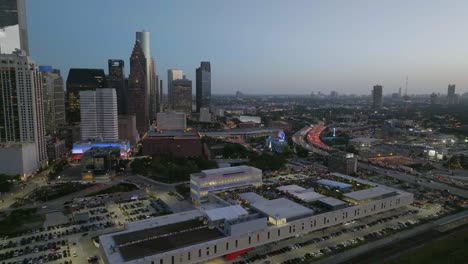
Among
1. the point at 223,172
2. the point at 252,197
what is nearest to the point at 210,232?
the point at 252,197

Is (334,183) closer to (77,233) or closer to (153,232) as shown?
(153,232)

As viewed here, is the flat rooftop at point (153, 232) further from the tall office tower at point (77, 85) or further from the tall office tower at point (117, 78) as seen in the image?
the tall office tower at point (117, 78)

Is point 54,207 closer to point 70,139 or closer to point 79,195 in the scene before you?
point 79,195

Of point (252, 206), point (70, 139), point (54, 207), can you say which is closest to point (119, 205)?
point (54, 207)

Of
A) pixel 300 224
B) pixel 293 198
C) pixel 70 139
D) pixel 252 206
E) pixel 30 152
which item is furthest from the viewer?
pixel 70 139

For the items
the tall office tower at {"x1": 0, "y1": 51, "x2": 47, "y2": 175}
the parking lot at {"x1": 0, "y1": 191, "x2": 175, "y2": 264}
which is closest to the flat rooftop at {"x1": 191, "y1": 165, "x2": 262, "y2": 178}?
the parking lot at {"x1": 0, "y1": 191, "x2": 175, "y2": 264}

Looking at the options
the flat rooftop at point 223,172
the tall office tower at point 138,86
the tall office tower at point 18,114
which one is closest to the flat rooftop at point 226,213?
the flat rooftop at point 223,172
